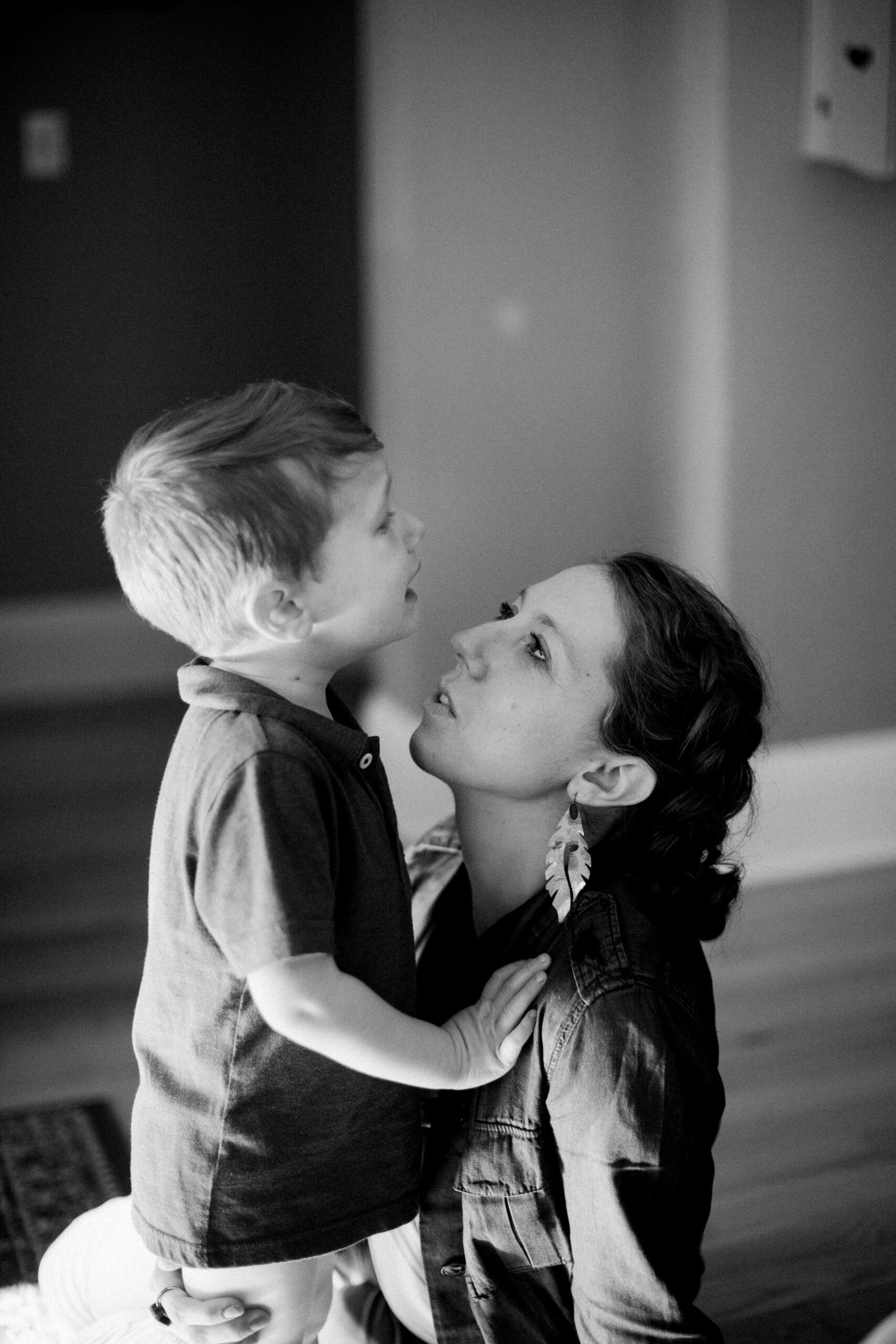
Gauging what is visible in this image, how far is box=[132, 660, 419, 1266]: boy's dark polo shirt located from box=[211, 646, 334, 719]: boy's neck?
2 cm

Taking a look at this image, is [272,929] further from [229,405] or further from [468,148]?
[468,148]

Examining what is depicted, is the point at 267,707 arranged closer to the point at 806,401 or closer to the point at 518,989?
the point at 518,989

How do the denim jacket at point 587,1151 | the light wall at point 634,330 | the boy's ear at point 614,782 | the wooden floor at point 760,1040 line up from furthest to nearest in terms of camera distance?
the light wall at point 634,330 < the wooden floor at point 760,1040 < the boy's ear at point 614,782 < the denim jacket at point 587,1151

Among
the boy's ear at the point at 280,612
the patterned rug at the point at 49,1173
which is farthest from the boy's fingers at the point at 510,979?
the patterned rug at the point at 49,1173

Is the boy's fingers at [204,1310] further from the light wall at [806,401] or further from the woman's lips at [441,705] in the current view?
the light wall at [806,401]

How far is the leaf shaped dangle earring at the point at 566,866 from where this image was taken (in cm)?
120

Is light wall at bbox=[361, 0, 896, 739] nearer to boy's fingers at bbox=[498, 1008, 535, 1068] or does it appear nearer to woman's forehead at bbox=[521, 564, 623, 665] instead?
woman's forehead at bbox=[521, 564, 623, 665]

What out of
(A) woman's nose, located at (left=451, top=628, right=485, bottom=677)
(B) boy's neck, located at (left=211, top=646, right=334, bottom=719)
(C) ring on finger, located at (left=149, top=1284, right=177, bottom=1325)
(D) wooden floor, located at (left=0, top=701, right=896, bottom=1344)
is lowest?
(D) wooden floor, located at (left=0, top=701, right=896, bottom=1344)

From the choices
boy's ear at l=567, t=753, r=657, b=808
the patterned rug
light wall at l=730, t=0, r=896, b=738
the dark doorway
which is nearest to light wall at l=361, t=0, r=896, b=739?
light wall at l=730, t=0, r=896, b=738

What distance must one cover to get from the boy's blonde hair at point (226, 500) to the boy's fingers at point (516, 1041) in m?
0.38

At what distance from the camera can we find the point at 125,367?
201 inches

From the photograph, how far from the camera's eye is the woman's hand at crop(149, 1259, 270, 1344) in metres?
1.14

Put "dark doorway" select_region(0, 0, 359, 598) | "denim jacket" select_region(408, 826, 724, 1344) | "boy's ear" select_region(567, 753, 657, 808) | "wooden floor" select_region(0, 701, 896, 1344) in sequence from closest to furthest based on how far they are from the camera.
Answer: "denim jacket" select_region(408, 826, 724, 1344)
"boy's ear" select_region(567, 753, 657, 808)
"wooden floor" select_region(0, 701, 896, 1344)
"dark doorway" select_region(0, 0, 359, 598)

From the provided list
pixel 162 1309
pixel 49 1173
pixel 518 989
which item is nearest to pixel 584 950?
pixel 518 989
